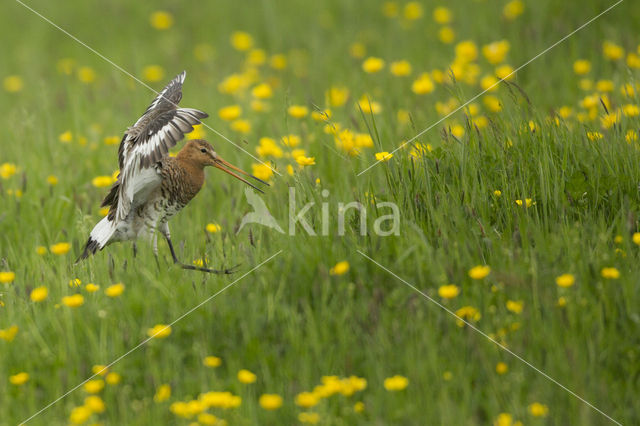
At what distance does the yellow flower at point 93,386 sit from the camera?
9.79 feet

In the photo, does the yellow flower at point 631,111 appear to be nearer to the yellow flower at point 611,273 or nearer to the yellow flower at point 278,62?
the yellow flower at point 611,273

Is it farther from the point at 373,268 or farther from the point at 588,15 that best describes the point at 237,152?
the point at 588,15

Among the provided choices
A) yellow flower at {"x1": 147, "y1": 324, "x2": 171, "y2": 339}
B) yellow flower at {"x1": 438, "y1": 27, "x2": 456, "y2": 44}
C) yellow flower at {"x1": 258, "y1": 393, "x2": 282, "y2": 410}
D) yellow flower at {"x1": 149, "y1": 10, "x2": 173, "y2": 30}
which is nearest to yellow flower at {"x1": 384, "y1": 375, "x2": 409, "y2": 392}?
yellow flower at {"x1": 258, "y1": 393, "x2": 282, "y2": 410}

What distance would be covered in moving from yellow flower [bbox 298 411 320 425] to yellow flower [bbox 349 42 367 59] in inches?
231

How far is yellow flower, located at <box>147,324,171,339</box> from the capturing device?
322cm

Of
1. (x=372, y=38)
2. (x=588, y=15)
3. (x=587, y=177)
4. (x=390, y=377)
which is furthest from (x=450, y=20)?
(x=390, y=377)

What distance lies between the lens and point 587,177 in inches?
157

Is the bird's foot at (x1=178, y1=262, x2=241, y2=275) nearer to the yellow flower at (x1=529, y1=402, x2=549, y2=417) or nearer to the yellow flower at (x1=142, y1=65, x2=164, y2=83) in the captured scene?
the yellow flower at (x1=529, y1=402, x2=549, y2=417)

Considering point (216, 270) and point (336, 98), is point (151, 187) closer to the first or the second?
point (216, 270)

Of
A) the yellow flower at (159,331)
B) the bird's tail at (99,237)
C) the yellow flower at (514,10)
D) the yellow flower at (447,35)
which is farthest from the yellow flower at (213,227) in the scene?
the yellow flower at (514,10)

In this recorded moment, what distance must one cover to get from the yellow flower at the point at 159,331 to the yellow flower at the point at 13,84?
612 cm

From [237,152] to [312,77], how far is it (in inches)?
96.9

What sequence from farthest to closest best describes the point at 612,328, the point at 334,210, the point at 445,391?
the point at 334,210
the point at 612,328
the point at 445,391

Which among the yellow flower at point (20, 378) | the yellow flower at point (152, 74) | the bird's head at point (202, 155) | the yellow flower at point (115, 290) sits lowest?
the yellow flower at point (20, 378)
